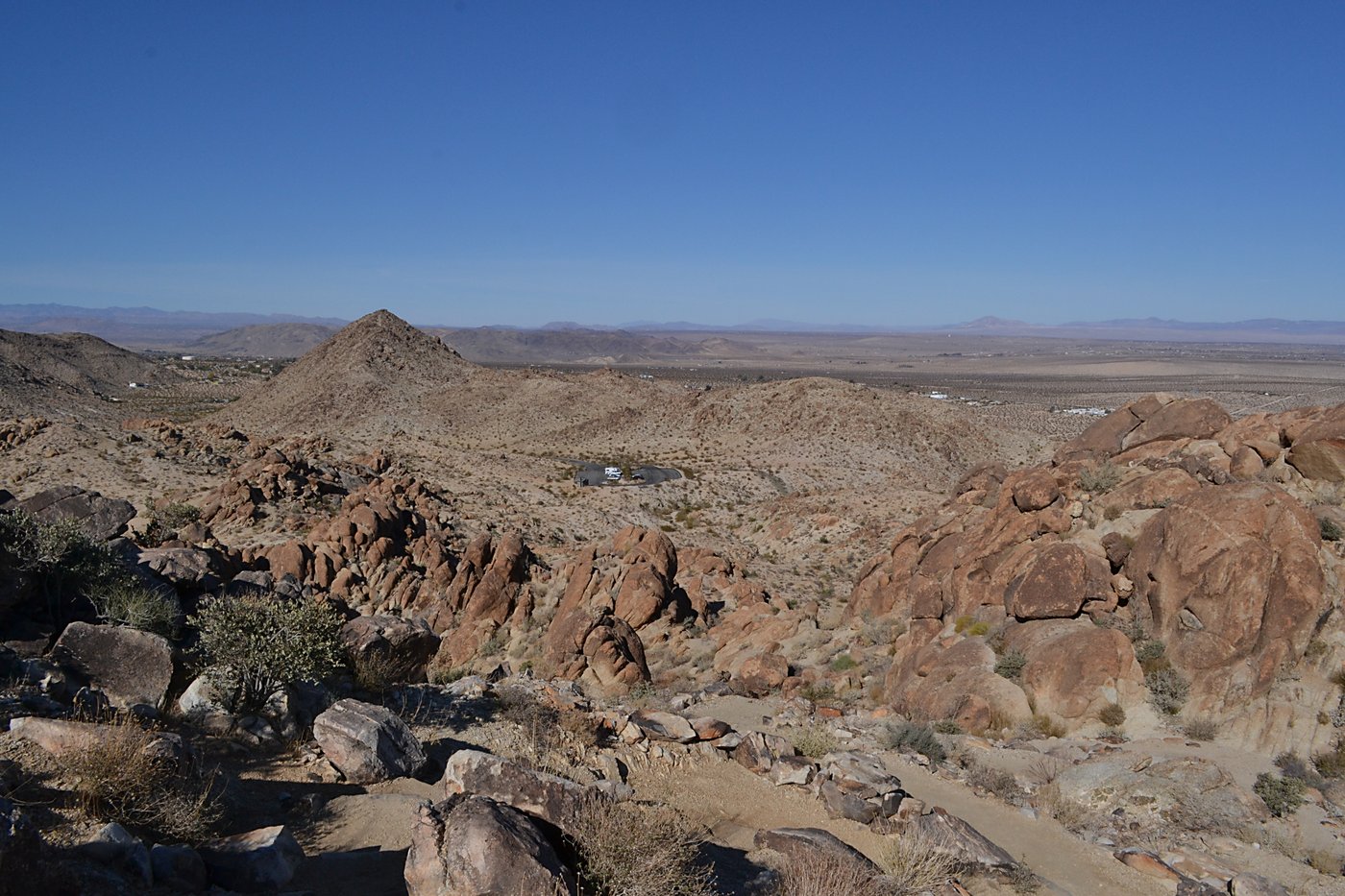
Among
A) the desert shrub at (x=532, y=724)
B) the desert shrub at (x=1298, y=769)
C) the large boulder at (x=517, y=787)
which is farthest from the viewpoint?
the desert shrub at (x=1298, y=769)

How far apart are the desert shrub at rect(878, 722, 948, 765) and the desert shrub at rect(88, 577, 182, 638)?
11156 mm

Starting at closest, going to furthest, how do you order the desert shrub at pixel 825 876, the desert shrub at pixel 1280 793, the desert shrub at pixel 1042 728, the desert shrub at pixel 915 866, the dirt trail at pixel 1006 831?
the desert shrub at pixel 825 876
the desert shrub at pixel 915 866
the dirt trail at pixel 1006 831
the desert shrub at pixel 1280 793
the desert shrub at pixel 1042 728

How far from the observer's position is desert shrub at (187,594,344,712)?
9633mm

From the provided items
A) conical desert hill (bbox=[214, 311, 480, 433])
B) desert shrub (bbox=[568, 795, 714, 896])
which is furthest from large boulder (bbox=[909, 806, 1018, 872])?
conical desert hill (bbox=[214, 311, 480, 433])

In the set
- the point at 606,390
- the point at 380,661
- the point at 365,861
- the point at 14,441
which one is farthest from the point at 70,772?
the point at 606,390

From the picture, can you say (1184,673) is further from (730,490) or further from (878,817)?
(730,490)

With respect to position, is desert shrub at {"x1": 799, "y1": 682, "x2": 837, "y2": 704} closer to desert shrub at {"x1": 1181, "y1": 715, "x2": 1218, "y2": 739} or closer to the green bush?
the green bush

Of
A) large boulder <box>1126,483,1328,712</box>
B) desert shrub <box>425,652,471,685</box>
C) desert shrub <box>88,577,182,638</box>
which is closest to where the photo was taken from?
desert shrub <box>88,577,182,638</box>

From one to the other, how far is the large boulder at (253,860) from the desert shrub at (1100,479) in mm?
16774

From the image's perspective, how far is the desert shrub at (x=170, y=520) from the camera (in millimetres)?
24438

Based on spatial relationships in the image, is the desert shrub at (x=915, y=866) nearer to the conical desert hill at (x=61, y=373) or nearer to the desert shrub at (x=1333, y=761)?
the desert shrub at (x=1333, y=761)

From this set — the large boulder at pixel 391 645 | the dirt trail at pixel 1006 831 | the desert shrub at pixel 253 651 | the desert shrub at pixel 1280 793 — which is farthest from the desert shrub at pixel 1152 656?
the desert shrub at pixel 253 651

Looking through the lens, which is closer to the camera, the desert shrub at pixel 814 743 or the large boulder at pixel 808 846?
the large boulder at pixel 808 846

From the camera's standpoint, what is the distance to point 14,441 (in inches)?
1422
